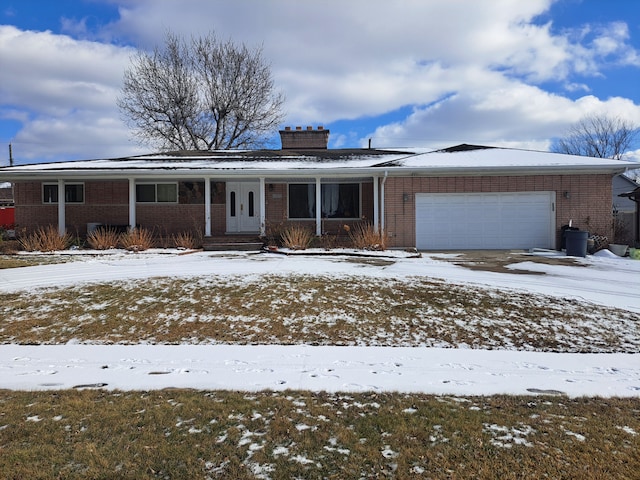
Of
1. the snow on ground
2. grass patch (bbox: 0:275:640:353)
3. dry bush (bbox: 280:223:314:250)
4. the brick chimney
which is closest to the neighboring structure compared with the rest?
dry bush (bbox: 280:223:314:250)

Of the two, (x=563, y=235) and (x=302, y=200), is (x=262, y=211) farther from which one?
(x=563, y=235)

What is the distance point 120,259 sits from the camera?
12.6 metres

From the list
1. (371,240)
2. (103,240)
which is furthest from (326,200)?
(103,240)

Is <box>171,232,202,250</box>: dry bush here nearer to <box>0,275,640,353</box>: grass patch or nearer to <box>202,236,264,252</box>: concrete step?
<box>202,236,264,252</box>: concrete step

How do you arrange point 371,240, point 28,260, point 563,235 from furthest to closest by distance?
1. point 563,235
2. point 371,240
3. point 28,260

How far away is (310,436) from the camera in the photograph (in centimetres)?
338

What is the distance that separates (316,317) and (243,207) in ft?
38.3

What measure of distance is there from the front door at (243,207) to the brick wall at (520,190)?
5.64 m

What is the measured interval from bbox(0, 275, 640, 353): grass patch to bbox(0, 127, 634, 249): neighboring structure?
7232mm

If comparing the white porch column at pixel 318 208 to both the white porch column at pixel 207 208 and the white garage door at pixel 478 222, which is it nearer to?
the white garage door at pixel 478 222

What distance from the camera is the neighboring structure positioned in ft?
49.5

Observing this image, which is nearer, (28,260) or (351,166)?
(28,260)

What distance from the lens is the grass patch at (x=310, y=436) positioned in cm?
292

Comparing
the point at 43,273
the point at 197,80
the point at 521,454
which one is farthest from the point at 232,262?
the point at 197,80
